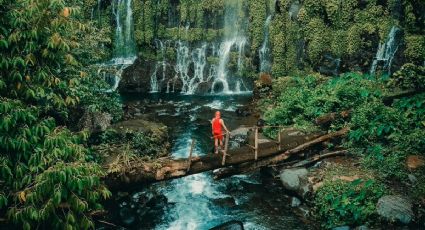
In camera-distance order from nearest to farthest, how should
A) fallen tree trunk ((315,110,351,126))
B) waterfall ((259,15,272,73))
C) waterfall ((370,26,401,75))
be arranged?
fallen tree trunk ((315,110,351,126)) < waterfall ((370,26,401,75)) < waterfall ((259,15,272,73))

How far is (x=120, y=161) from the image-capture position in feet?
34.1

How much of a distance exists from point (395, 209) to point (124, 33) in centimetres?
2262

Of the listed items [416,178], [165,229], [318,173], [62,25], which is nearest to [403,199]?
[416,178]

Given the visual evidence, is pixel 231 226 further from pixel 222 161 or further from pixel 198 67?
pixel 198 67

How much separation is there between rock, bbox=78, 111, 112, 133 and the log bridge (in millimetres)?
4111

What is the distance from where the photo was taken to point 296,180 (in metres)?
11.6

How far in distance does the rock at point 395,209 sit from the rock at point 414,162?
155cm

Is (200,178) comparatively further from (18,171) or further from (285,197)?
(18,171)

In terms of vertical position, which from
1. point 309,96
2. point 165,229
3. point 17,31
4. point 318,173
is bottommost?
point 165,229

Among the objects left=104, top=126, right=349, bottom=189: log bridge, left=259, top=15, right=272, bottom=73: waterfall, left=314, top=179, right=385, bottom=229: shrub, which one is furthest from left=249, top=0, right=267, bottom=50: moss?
left=314, top=179, right=385, bottom=229: shrub

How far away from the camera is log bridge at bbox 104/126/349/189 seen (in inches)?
403

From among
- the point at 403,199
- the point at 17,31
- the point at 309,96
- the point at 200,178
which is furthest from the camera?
the point at 309,96

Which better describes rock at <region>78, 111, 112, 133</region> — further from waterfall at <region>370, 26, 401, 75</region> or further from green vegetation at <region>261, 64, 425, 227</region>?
waterfall at <region>370, 26, 401, 75</region>

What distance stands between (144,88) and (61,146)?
20.8 meters
